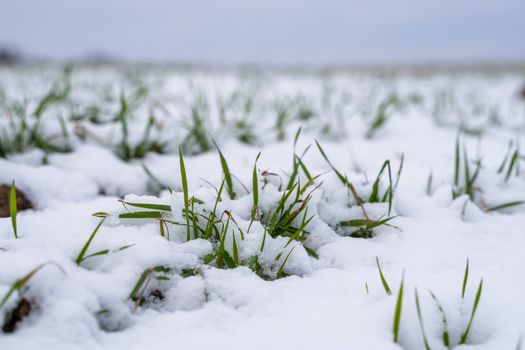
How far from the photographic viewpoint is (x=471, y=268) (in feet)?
2.93

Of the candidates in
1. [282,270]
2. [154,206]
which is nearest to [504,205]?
[282,270]

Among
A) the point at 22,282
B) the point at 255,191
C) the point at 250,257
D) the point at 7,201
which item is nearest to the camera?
the point at 22,282

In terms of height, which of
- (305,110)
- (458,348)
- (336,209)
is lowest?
(458,348)

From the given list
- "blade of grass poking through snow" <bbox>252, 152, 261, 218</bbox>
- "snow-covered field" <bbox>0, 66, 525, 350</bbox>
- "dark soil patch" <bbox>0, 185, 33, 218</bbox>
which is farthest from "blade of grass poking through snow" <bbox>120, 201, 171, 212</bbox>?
"dark soil patch" <bbox>0, 185, 33, 218</bbox>

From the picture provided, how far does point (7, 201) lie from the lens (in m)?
1.11

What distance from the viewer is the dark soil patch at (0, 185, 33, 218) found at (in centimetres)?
109

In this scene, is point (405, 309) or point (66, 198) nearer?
point (405, 309)

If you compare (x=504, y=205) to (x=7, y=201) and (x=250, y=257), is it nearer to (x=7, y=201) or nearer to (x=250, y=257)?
(x=250, y=257)

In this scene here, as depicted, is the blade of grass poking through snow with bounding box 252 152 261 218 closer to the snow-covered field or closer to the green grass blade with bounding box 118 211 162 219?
the snow-covered field

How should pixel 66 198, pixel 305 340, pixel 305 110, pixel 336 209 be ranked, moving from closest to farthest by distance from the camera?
pixel 305 340
pixel 336 209
pixel 66 198
pixel 305 110

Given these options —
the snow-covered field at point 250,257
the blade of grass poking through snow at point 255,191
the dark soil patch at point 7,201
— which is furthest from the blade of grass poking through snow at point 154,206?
the dark soil patch at point 7,201

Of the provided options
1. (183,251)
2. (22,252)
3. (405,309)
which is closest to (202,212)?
(183,251)

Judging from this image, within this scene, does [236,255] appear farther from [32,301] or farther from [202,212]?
[32,301]

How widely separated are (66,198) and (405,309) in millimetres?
1050
